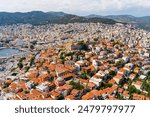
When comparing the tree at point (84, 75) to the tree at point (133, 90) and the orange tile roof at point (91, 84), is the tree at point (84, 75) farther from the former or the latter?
the tree at point (133, 90)

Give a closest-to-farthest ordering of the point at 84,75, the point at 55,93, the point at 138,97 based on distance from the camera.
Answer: the point at 138,97, the point at 55,93, the point at 84,75

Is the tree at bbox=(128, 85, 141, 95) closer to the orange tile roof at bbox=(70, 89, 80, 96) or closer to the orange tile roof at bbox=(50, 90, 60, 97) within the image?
the orange tile roof at bbox=(70, 89, 80, 96)

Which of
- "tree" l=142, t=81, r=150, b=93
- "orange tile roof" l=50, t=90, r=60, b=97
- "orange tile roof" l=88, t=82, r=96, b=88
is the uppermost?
"tree" l=142, t=81, r=150, b=93

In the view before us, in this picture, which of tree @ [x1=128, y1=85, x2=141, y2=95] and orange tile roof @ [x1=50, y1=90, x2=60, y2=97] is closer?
orange tile roof @ [x1=50, y1=90, x2=60, y2=97]

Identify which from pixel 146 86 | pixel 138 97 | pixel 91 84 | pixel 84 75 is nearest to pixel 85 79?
pixel 84 75

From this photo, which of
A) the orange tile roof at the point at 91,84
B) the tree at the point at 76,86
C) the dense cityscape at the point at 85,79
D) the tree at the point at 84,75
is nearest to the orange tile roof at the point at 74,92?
the dense cityscape at the point at 85,79

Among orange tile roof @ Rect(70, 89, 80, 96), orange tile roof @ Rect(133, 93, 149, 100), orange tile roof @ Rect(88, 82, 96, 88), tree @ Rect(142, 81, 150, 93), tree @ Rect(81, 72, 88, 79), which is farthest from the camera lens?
tree @ Rect(81, 72, 88, 79)

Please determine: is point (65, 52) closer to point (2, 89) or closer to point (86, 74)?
point (86, 74)

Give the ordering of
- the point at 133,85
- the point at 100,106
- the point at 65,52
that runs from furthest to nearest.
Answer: the point at 65,52 → the point at 133,85 → the point at 100,106

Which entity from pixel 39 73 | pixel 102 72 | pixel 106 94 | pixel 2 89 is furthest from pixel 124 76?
pixel 2 89

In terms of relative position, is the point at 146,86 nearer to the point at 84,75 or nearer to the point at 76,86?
the point at 76,86

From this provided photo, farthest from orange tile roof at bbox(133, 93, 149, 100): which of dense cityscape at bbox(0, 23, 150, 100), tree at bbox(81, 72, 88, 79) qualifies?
tree at bbox(81, 72, 88, 79)
